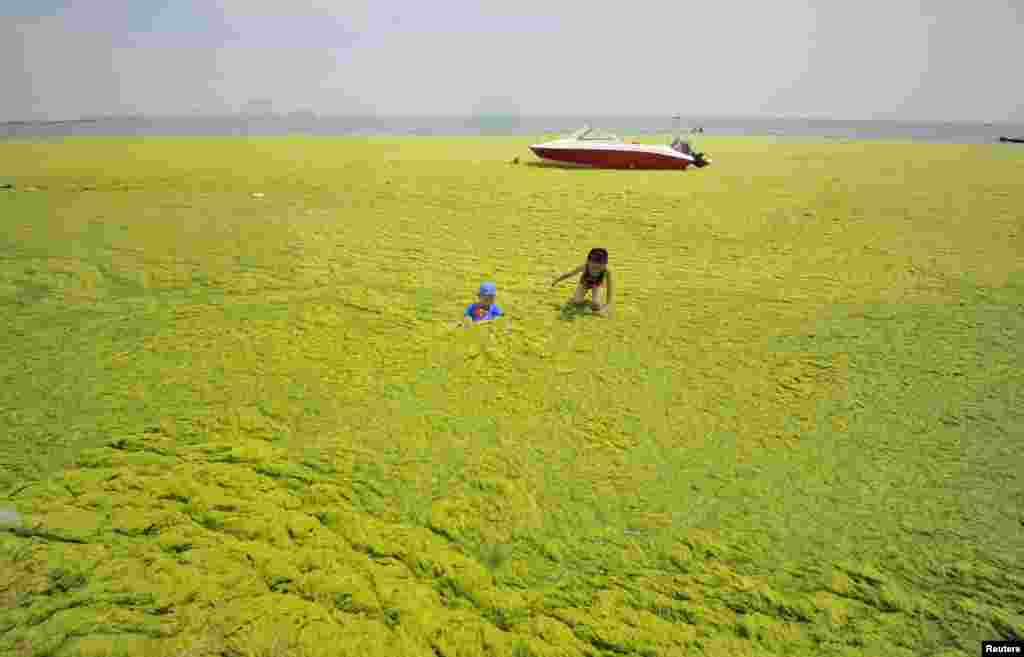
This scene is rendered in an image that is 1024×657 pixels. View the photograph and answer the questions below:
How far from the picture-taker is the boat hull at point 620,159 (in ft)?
45.3

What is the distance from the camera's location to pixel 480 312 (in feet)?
16.6

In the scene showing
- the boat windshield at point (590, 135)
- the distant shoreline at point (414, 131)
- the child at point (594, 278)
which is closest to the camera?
the child at point (594, 278)

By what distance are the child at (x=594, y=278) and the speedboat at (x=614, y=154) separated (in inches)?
382

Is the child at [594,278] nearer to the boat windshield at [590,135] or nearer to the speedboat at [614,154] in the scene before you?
the speedboat at [614,154]

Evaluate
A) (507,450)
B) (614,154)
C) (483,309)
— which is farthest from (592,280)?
(614,154)

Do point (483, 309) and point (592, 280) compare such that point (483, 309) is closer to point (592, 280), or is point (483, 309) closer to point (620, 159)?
point (592, 280)

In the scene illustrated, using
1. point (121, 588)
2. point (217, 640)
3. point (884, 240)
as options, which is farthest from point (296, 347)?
point (884, 240)

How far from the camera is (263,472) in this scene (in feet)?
9.82

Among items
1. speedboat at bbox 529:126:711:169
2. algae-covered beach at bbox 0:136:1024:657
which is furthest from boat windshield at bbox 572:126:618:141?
algae-covered beach at bbox 0:136:1024:657

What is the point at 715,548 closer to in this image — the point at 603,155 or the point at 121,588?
the point at 121,588

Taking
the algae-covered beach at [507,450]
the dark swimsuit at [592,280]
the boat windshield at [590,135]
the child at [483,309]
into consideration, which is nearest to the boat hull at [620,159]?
the boat windshield at [590,135]

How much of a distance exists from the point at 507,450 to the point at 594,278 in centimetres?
247

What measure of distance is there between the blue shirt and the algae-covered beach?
0.46 ft

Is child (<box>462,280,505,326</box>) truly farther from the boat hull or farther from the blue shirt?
the boat hull
